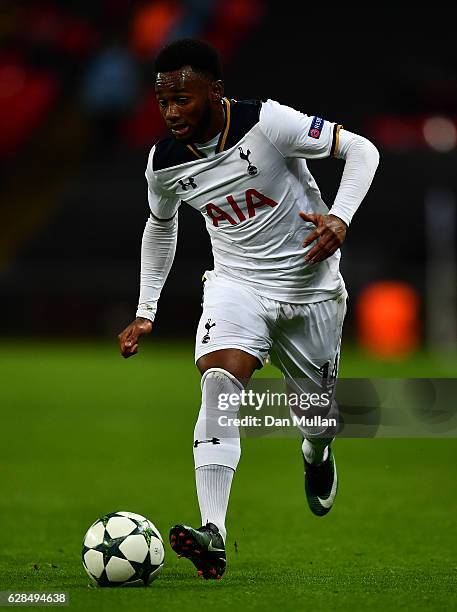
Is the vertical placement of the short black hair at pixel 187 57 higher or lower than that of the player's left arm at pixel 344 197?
higher

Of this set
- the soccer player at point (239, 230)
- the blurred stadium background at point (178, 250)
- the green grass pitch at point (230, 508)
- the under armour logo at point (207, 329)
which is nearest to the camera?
the green grass pitch at point (230, 508)

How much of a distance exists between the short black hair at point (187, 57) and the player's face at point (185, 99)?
0.08ft

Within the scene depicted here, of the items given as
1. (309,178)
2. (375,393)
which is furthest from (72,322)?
(309,178)

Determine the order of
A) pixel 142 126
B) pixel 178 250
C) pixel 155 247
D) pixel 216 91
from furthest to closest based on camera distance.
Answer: pixel 142 126 < pixel 178 250 < pixel 155 247 < pixel 216 91

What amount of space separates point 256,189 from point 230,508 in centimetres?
249

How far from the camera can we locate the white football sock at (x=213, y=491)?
4.91 meters

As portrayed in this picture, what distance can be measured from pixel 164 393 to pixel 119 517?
971 centimetres

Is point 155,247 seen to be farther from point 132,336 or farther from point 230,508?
point 230,508

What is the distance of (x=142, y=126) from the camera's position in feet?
78.6

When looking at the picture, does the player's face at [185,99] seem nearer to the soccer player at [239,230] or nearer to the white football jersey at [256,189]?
the soccer player at [239,230]

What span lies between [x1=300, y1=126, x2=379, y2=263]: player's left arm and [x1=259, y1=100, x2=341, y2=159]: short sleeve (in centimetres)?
5

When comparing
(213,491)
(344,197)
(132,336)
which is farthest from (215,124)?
(213,491)

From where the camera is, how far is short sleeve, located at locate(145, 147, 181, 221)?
556 cm

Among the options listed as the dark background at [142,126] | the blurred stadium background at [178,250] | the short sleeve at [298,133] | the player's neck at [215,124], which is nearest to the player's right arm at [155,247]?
the player's neck at [215,124]
